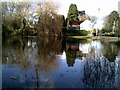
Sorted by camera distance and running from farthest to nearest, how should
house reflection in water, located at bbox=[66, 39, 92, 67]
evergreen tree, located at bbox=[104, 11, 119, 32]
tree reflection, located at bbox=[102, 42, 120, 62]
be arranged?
evergreen tree, located at bbox=[104, 11, 119, 32] → tree reflection, located at bbox=[102, 42, 120, 62] → house reflection in water, located at bbox=[66, 39, 92, 67]

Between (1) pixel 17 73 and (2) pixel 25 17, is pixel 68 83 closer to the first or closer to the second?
(1) pixel 17 73

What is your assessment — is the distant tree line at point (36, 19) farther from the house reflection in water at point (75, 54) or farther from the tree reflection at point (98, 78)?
the tree reflection at point (98, 78)

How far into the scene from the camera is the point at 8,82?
476 centimetres

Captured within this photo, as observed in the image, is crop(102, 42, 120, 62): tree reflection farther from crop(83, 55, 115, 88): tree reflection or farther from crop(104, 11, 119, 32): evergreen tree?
crop(104, 11, 119, 32): evergreen tree

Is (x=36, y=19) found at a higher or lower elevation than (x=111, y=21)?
lower

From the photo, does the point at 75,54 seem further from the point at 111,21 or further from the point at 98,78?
the point at 111,21

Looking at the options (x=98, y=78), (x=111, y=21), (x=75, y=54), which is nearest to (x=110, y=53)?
(x=75, y=54)

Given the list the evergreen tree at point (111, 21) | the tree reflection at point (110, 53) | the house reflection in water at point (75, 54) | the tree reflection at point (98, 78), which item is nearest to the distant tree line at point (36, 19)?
the evergreen tree at point (111, 21)

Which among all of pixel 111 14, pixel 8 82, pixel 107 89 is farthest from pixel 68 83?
pixel 111 14

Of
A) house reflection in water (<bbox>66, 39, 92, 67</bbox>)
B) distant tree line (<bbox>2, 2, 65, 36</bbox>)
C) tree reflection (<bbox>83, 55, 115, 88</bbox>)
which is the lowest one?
tree reflection (<bbox>83, 55, 115, 88</bbox>)

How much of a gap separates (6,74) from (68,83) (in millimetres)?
2376

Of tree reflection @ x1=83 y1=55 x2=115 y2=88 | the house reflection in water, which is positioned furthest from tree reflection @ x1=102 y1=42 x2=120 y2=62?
tree reflection @ x1=83 y1=55 x2=115 y2=88

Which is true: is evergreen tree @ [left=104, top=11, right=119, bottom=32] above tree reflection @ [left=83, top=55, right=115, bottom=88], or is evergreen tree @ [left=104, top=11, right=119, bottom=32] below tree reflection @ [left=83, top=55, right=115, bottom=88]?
above

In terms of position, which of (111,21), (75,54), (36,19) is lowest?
(75,54)
